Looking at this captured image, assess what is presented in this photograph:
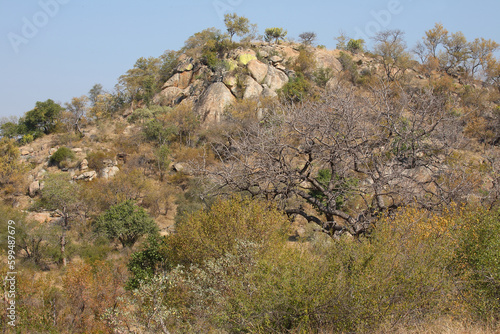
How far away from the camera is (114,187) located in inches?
1096

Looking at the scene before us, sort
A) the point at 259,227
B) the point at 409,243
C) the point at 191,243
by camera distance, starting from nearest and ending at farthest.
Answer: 1. the point at 409,243
2. the point at 259,227
3. the point at 191,243

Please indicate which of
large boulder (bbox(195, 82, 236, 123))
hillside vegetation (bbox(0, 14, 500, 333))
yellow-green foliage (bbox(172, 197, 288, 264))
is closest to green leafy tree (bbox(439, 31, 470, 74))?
hillside vegetation (bbox(0, 14, 500, 333))

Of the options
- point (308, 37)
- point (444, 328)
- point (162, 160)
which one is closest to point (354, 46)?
point (308, 37)

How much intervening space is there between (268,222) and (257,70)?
35.2 meters

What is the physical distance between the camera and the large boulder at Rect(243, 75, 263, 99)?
40.1 meters

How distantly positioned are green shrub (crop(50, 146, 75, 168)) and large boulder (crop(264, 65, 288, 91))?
21904 millimetres

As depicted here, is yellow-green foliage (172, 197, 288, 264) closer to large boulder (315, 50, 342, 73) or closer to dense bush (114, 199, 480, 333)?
dense bush (114, 199, 480, 333)

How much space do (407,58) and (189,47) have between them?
28.6m

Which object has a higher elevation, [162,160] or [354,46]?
[354,46]

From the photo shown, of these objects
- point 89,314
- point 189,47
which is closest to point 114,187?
point 89,314

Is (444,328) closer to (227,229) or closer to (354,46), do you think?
(227,229)

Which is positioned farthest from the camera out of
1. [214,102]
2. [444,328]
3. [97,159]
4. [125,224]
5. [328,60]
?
[328,60]

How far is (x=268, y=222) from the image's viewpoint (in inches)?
414

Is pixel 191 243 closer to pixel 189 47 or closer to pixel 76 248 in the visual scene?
pixel 76 248
